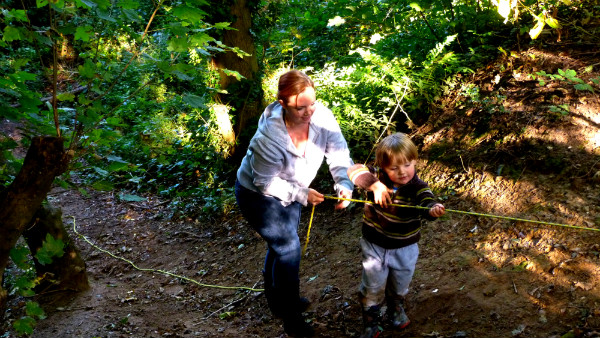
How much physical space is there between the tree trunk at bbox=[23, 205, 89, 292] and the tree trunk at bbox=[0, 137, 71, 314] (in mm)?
2280

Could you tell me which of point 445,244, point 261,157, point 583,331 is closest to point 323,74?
point 445,244

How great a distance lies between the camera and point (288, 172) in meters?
3.40

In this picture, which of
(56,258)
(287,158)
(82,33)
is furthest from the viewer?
(56,258)

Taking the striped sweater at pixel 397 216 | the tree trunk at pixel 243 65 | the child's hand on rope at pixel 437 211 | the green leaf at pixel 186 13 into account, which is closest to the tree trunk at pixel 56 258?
the green leaf at pixel 186 13

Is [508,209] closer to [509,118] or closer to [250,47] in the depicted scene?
[509,118]

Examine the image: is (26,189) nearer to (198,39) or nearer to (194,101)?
(194,101)

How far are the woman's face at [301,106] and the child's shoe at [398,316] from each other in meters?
1.51

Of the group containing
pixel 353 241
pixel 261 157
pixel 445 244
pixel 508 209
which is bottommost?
pixel 353 241

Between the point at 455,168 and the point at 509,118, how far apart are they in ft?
2.52

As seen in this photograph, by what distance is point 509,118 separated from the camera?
195 inches

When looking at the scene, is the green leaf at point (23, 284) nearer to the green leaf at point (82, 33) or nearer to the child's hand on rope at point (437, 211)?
the green leaf at point (82, 33)

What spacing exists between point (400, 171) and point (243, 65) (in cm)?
529

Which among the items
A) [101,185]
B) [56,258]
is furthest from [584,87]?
[56,258]

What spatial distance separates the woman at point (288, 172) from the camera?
3.21 meters
